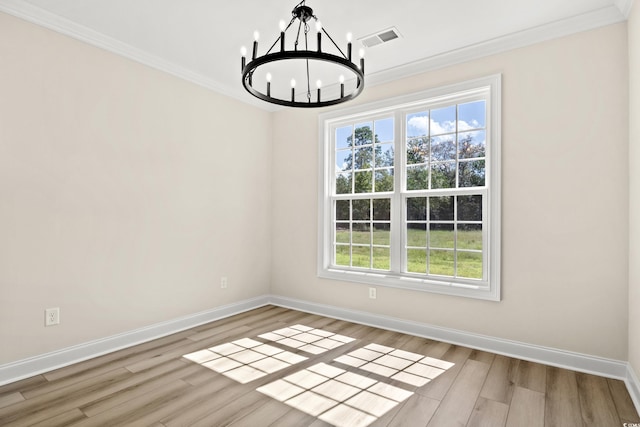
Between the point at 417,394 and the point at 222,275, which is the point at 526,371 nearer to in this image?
the point at 417,394

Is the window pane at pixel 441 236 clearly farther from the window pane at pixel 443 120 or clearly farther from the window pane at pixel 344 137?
the window pane at pixel 344 137

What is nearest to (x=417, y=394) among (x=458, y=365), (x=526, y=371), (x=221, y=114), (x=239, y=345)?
(x=458, y=365)

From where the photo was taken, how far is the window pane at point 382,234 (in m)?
3.81

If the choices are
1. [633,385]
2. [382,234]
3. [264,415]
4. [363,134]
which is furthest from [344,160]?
[633,385]

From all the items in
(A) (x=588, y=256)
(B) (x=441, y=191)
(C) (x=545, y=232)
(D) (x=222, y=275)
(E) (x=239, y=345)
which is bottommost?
(E) (x=239, y=345)

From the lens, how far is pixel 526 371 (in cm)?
265

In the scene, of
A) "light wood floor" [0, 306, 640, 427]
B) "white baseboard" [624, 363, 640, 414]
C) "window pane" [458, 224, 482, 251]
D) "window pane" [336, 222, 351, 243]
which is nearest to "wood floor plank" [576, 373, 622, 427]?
"light wood floor" [0, 306, 640, 427]

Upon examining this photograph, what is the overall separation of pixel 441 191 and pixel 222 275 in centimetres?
266

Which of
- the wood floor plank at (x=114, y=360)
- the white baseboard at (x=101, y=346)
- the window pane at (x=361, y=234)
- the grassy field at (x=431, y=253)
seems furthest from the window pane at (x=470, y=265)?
the wood floor plank at (x=114, y=360)

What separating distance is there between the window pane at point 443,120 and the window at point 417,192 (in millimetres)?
10

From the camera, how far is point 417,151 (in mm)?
3639

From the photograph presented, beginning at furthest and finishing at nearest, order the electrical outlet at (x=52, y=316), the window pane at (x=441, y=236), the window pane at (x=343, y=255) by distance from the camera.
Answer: the window pane at (x=343, y=255) → the window pane at (x=441, y=236) → the electrical outlet at (x=52, y=316)

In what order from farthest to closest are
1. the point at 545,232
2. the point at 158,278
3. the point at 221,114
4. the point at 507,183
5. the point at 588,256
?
1. the point at 221,114
2. the point at 158,278
3. the point at 507,183
4. the point at 545,232
5. the point at 588,256

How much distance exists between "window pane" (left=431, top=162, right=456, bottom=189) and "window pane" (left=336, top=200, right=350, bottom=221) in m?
1.08
